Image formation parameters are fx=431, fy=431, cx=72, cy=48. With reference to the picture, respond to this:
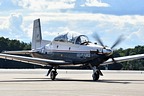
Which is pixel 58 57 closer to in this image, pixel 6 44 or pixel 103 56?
pixel 103 56

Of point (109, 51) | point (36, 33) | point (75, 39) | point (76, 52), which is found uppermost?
point (36, 33)

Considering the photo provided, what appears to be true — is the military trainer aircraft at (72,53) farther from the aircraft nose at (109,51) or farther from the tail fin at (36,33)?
the tail fin at (36,33)

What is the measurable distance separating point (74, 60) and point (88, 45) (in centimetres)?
163

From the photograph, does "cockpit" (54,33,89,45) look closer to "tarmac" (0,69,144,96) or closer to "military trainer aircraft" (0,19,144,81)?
"military trainer aircraft" (0,19,144,81)

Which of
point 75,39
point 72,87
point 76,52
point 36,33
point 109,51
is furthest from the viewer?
point 36,33

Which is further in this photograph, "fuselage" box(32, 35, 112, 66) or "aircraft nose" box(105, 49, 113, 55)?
"fuselage" box(32, 35, 112, 66)

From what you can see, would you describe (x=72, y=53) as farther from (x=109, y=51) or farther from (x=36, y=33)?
(x=36, y=33)

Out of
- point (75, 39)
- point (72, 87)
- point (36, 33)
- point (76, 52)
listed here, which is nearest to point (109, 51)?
point (76, 52)

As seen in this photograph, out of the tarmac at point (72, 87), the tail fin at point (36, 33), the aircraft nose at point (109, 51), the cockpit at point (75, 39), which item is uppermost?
the tail fin at point (36, 33)

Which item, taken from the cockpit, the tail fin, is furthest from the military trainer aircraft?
the tail fin

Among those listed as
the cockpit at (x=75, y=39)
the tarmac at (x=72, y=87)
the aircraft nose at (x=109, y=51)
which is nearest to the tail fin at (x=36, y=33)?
the cockpit at (x=75, y=39)

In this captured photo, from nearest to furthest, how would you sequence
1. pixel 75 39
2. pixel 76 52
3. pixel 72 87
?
pixel 72 87 < pixel 76 52 < pixel 75 39

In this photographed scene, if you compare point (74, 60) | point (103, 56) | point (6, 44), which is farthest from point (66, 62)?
point (6, 44)

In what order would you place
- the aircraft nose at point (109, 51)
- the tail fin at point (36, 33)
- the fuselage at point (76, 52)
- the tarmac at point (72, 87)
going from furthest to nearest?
1. the tail fin at point (36, 33)
2. the fuselage at point (76, 52)
3. the aircraft nose at point (109, 51)
4. the tarmac at point (72, 87)
